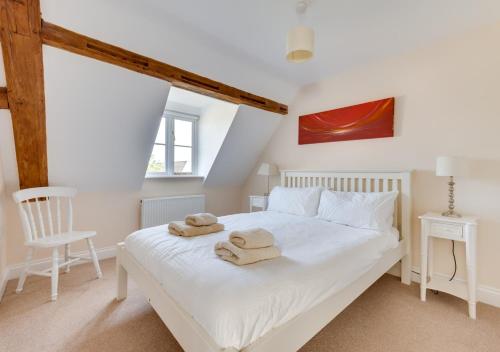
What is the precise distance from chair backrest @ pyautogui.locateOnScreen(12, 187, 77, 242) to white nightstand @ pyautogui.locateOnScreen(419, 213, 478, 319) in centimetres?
347

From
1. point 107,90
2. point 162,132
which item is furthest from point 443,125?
point 162,132

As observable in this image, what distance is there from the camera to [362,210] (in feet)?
7.29

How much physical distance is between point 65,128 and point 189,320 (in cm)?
226

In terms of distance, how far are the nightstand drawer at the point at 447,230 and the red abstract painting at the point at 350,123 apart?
40.9 inches

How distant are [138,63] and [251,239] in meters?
1.95

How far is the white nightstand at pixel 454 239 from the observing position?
1.86 m

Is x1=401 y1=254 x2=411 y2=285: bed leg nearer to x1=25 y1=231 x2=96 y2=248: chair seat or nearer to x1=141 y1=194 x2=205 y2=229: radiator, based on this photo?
x1=141 y1=194 x2=205 y2=229: radiator

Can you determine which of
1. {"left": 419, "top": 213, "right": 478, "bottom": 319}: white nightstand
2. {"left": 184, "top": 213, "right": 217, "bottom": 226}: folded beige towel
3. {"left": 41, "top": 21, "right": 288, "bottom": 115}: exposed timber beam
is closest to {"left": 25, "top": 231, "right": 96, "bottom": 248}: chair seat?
{"left": 184, "top": 213, "right": 217, "bottom": 226}: folded beige towel

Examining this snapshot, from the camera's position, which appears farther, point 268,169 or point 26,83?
point 268,169

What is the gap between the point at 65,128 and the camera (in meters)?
2.30

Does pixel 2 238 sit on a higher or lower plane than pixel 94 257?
higher

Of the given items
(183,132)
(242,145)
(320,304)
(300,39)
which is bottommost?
(320,304)

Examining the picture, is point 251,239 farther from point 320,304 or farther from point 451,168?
point 451,168

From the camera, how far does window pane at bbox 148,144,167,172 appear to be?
353cm
